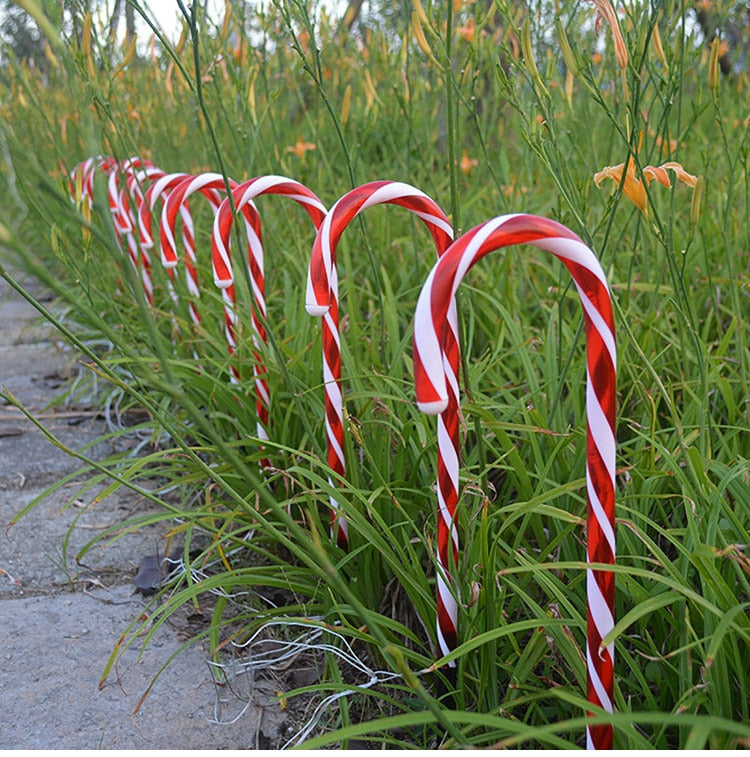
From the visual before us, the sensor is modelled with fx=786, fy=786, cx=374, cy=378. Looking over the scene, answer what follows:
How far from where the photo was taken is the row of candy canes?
0.89m

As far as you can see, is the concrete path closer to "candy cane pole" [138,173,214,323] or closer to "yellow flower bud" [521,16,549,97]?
"candy cane pole" [138,173,214,323]

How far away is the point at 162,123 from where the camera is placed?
162 inches

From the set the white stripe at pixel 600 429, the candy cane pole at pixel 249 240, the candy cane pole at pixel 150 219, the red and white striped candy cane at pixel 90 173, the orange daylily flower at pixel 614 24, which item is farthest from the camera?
the candy cane pole at pixel 150 219

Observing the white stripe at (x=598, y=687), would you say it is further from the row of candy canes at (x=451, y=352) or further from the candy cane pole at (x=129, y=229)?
the candy cane pole at (x=129, y=229)

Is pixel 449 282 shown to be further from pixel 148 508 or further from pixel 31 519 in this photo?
pixel 31 519

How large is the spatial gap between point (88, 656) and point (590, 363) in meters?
1.09

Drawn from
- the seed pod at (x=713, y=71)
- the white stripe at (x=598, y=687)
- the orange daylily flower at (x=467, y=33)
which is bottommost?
Answer: the white stripe at (x=598, y=687)

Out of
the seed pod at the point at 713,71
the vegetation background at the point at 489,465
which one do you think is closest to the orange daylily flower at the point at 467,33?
the vegetation background at the point at 489,465

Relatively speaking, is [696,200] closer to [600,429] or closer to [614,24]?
[614,24]

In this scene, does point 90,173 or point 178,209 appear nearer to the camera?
point 90,173

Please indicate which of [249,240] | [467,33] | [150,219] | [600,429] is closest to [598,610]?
[600,429]

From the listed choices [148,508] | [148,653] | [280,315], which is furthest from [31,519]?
[280,315]

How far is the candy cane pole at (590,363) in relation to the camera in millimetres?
873

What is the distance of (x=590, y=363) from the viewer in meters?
0.98
